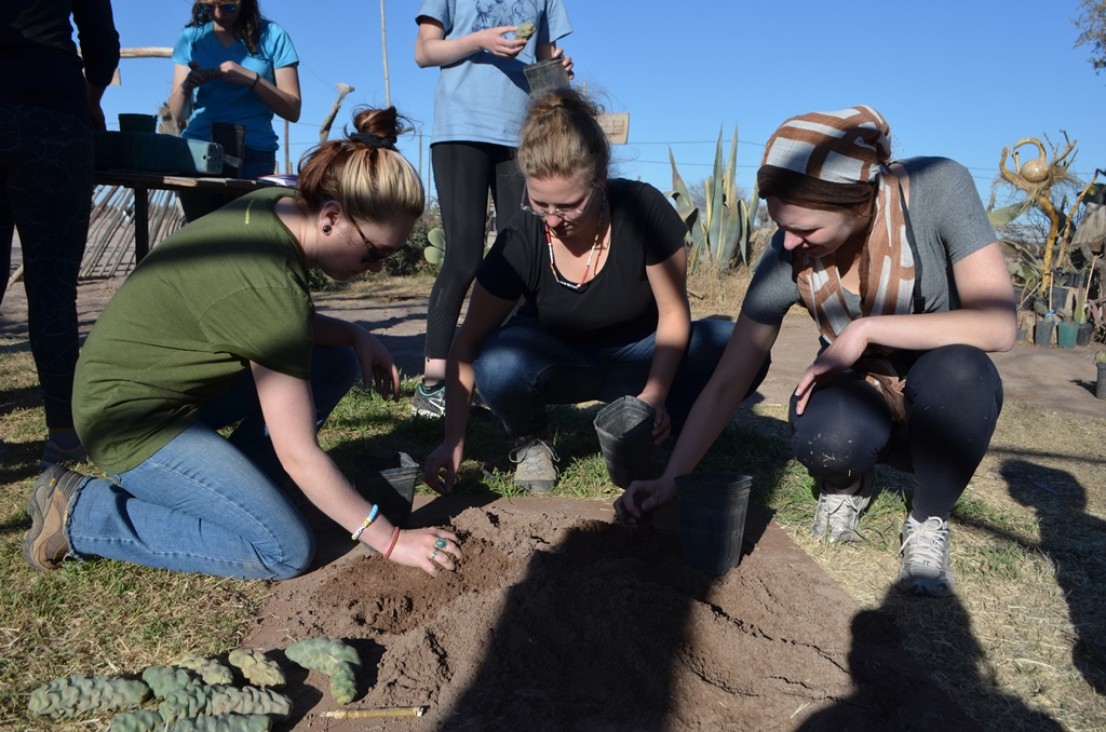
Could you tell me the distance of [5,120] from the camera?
9.50 ft

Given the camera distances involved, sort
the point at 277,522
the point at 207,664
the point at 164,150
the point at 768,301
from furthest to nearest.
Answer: the point at 164,150
the point at 768,301
the point at 277,522
the point at 207,664

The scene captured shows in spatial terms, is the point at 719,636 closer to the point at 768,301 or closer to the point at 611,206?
the point at 768,301

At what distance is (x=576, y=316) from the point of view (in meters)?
3.13

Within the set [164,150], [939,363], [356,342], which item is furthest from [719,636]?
[164,150]

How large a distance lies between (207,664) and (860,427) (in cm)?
181

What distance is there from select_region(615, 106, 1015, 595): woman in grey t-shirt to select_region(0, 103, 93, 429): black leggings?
2.13 m

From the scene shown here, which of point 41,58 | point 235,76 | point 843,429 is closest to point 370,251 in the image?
point 843,429

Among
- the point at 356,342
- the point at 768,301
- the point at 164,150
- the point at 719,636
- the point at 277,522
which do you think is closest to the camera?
the point at 719,636

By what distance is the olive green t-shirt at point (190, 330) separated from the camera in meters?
2.13

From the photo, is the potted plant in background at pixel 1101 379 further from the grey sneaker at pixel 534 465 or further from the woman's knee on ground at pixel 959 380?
the grey sneaker at pixel 534 465

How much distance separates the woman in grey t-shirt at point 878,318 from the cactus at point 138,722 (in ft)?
4.24

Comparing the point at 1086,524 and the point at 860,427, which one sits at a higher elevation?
the point at 860,427

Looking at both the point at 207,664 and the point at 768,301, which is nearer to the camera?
the point at 207,664

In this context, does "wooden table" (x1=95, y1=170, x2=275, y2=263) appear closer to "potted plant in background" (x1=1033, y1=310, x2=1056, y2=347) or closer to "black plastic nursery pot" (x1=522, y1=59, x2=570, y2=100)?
"black plastic nursery pot" (x1=522, y1=59, x2=570, y2=100)
